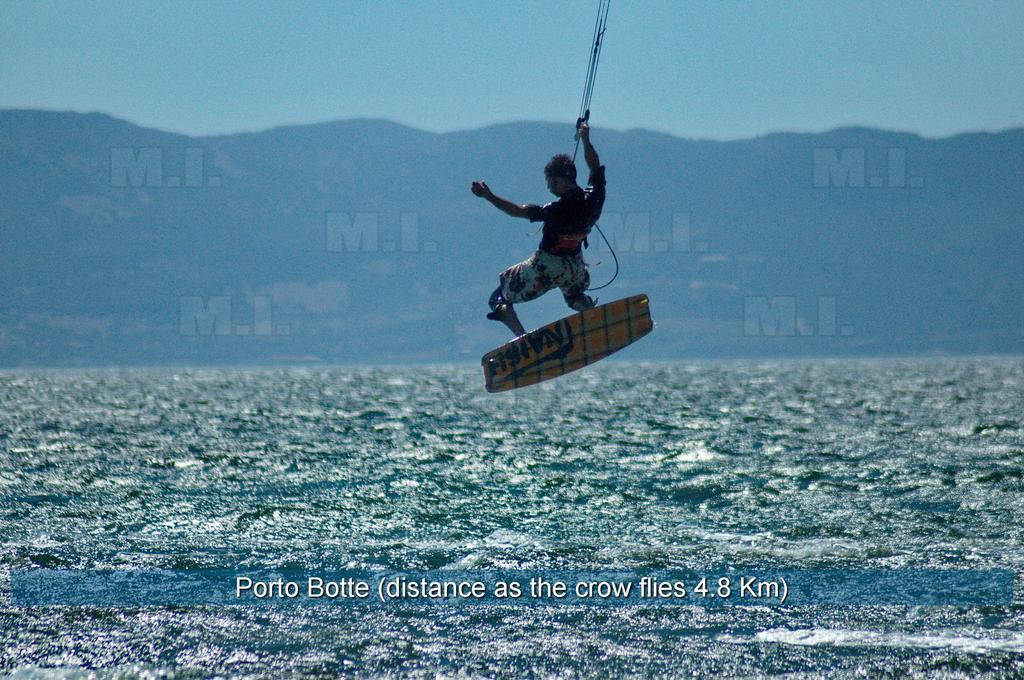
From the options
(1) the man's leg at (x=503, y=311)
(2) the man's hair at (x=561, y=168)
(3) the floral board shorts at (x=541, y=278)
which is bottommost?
(1) the man's leg at (x=503, y=311)

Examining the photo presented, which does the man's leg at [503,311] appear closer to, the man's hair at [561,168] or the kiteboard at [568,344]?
the kiteboard at [568,344]

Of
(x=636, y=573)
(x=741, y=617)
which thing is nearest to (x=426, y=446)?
(x=636, y=573)

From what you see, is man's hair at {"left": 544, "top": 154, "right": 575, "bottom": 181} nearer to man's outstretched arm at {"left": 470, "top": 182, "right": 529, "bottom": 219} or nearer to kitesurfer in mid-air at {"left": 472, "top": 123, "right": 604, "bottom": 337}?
kitesurfer in mid-air at {"left": 472, "top": 123, "right": 604, "bottom": 337}

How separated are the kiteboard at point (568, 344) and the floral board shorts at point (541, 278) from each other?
0.63 meters

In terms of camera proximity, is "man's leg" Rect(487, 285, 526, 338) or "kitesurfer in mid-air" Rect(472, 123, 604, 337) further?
"man's leg" Rect(487, 285, 526, 338)

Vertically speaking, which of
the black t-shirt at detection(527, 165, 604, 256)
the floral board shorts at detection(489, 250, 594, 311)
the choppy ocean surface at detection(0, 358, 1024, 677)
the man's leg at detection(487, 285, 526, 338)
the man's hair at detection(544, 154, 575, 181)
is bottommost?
the choppy ocean surface at detection(0, 358, 1024, 677)

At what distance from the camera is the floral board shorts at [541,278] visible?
1484 cm

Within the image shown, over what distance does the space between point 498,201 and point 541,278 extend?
2048 mm

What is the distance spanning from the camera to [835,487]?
27.1 m

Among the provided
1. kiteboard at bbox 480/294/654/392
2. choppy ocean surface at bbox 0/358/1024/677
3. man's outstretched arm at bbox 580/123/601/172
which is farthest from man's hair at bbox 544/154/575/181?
choppy ocean surface at bbox 0/358/1024/677

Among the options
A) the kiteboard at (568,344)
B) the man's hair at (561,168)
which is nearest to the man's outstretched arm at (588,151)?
the man's hair at (561,168)

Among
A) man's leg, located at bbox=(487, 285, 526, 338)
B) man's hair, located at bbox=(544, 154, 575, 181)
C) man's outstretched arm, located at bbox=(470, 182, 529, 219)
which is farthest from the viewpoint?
man's leg, located at bbox=(487, 285, 526, 338)

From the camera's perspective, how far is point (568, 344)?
52.5 feet

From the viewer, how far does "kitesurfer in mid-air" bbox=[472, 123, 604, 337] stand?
1371 cm
